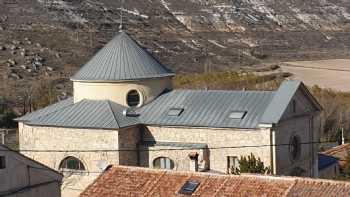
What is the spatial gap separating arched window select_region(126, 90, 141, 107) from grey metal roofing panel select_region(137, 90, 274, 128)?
0.47 m

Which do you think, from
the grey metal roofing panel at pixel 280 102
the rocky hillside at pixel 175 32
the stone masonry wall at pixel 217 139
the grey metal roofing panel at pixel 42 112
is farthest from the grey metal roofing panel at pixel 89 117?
the rocky hillside at pixel 175 32

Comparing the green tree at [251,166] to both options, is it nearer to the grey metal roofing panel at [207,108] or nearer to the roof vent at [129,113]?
the grey metal roofing panel at [207,108]

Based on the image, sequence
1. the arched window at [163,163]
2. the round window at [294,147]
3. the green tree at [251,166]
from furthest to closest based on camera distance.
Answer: the round window at [294,147] < the arched window at [163,163] < the green tree at [251,166]

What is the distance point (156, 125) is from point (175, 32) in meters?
69.9

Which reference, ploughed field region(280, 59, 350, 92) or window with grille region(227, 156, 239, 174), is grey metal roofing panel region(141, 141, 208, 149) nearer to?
window with grille region(227, 156, 239, 174)

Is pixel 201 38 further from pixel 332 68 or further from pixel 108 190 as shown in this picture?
pixel 108 190

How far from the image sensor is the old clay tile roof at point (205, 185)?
1998 cm

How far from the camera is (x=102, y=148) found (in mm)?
28906

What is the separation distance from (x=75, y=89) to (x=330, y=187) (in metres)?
15.2

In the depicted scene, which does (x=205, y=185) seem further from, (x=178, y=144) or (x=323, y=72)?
(x=323, y=72)

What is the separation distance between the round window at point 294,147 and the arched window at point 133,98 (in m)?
6.71

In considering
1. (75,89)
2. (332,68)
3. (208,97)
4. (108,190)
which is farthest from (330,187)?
(332,68)

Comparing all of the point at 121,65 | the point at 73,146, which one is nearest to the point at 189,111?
the point at 121,65

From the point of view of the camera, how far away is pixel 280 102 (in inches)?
1113
